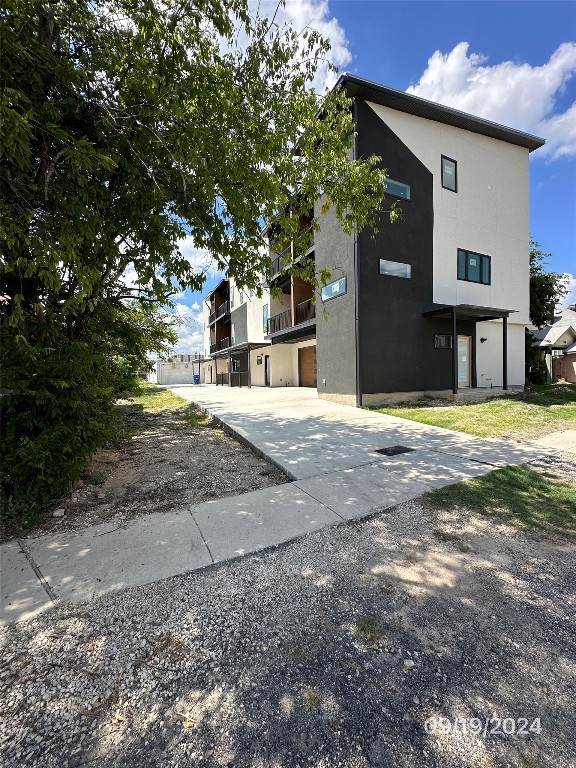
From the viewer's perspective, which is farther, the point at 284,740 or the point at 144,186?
the point at 144,186

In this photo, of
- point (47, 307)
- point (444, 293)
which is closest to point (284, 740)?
point (47, 307)

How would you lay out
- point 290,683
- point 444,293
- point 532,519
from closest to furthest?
point 290,683, point 532,519, point 444,293

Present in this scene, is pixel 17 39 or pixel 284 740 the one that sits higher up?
pixel 17 39

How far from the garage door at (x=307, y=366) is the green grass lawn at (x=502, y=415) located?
994 centimetres

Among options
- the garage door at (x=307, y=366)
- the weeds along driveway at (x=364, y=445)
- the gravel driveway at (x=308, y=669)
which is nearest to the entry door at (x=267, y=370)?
the garage door at (x=307, y=366)

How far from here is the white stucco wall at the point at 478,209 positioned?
1346cm

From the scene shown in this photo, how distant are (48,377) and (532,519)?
562 cm

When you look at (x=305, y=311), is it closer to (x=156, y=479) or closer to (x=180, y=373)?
(x=156, y=479)

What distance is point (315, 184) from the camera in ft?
16.4

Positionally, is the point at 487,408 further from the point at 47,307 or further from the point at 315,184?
the point at 47,307

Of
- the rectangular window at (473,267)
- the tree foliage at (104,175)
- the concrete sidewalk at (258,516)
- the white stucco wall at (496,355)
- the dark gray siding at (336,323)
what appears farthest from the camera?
the white stucco wall at (496,355)

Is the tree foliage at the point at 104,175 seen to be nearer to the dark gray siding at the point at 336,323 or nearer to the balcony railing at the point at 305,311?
the dark gray siding at the point at 336,323

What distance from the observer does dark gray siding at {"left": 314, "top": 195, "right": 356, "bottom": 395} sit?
12.2m

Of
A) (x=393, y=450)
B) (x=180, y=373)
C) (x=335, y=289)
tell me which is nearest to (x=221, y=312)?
(x=180, y=373)
